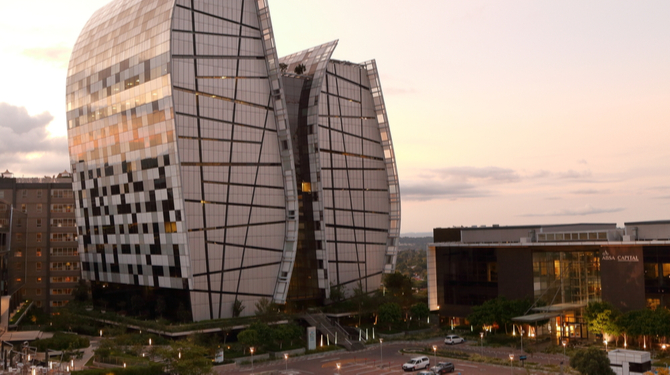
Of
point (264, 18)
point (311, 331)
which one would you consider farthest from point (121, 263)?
point (264, 18)

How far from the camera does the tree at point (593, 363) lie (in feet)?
192

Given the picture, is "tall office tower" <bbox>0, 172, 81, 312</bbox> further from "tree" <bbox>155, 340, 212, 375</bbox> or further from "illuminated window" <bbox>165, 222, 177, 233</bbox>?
"tree" <bbox>155, 340, 212, 375</bbox>

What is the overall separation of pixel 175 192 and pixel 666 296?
67848 mm

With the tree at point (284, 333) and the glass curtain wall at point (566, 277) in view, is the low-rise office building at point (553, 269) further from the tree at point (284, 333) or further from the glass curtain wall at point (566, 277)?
the tree at point (284, 333)

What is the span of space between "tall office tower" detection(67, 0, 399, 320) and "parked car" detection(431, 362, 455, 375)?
115ft

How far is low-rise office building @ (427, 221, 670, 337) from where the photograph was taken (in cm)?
8719

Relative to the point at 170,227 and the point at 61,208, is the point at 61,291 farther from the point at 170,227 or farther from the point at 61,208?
the point at 170,227

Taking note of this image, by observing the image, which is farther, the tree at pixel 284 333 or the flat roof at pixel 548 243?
the flat roof at pixel 548 243

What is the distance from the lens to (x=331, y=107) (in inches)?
4434

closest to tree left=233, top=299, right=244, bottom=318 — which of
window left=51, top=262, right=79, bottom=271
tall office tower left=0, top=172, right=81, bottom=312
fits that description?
tall office tower left=0, top=172, right=81, bottom=312

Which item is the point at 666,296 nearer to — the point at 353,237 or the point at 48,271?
the point at 353,237

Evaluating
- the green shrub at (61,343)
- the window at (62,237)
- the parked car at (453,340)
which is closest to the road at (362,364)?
the parked car at (453,340)

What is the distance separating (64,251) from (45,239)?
4873mm

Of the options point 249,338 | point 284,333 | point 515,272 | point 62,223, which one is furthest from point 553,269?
point 62,223
